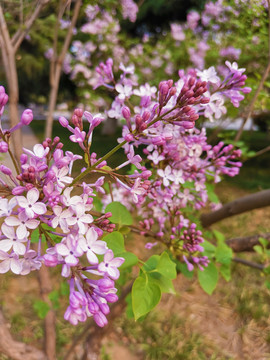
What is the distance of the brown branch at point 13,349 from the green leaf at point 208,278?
1.27 metres

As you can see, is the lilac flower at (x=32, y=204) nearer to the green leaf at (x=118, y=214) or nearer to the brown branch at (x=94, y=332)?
the green leaf at (x=118, y=214)

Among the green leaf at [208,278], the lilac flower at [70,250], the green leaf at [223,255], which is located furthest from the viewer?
the green leaf at [223,255]

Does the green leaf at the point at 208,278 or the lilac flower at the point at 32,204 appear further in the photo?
the green leaf at the point at 208,278

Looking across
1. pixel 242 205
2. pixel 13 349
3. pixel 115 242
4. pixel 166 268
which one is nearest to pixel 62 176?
pixel 115 242

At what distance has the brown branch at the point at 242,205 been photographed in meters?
1.87

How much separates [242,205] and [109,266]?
4.76ft

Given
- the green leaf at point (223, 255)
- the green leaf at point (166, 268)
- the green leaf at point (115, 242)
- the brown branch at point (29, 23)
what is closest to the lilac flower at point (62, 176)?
the green leaf at point (115, 242)

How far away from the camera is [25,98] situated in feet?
61.9

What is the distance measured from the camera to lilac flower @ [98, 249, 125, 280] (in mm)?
712

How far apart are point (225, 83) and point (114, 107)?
46 cm

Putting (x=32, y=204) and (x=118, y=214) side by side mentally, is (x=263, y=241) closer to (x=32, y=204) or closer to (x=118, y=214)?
(x=118, y=214)

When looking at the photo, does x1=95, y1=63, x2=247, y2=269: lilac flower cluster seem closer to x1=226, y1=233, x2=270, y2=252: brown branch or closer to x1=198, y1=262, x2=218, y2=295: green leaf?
x1=198, y1=262, x2=218, y2=295: green leaf

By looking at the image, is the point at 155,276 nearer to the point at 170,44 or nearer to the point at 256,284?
the point at 256,284

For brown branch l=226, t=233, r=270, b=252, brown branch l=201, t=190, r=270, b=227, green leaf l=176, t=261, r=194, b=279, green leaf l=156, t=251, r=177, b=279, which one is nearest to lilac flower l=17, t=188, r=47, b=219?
green leaf l=156, t=251, r=177, b=279
